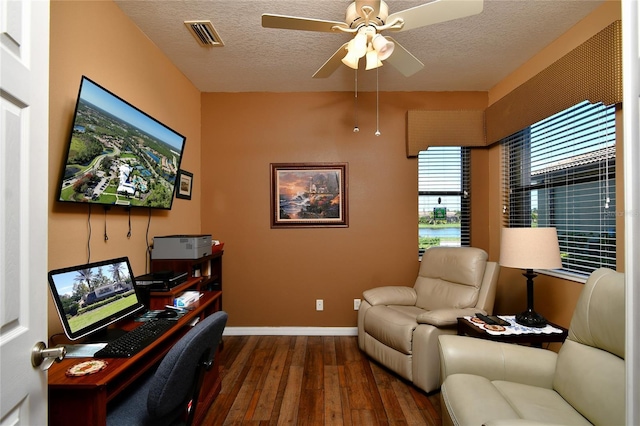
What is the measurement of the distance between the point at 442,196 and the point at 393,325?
5.64ft

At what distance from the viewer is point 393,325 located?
2.53 m

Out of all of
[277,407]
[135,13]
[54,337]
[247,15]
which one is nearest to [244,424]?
[277,407]

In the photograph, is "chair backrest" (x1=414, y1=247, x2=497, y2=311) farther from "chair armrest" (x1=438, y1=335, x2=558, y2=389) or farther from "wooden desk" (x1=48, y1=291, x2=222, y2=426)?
"wooden desk" (x1=48, y1=291, x2=222, y2=426)

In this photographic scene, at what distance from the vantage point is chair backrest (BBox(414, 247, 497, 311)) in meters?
2.72

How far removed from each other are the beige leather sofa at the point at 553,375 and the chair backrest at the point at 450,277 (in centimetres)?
99

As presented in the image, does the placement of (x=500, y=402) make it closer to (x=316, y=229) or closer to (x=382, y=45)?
(x=382, y=45)

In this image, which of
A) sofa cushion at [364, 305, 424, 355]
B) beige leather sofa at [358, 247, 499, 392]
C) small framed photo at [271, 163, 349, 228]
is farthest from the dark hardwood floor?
small framed photo at [271, 163, 349, 228]

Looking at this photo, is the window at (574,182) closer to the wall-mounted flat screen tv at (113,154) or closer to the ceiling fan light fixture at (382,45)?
the ceiling fan light fixture at (382,45)

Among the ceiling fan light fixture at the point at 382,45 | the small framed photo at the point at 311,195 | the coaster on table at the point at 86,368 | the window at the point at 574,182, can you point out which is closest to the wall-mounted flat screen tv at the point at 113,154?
the coaster on table at the point at 86,368

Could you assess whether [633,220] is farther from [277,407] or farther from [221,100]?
[221,100]

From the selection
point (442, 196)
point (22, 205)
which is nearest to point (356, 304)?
point (442, 196)

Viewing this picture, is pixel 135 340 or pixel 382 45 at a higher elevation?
pixel 382 45

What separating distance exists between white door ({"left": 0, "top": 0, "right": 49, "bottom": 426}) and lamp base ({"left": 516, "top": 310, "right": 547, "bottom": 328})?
2.56 meters

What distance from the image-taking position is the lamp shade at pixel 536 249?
2041 mm
